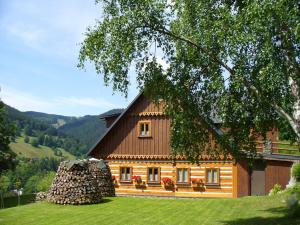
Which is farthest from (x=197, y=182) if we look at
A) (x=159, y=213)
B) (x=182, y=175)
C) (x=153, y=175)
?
(x=159, y=213)

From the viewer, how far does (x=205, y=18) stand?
15.7 m

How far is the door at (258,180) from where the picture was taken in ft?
106

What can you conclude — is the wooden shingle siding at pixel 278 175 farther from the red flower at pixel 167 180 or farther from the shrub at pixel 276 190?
the red flower at pixel 167 180

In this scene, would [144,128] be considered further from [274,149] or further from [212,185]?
[274,149]

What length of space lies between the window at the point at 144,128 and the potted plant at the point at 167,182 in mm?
3722

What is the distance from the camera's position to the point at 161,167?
33812 mm

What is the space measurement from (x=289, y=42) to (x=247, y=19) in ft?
5.62

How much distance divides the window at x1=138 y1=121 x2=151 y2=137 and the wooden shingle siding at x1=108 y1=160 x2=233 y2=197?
88.9 inches

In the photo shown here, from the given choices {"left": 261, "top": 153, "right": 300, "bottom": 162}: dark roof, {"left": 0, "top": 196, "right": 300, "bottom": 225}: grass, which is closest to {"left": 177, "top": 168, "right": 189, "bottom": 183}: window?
{"left": 0, "top": 196, "right": 300, "bottom": 225}: grass

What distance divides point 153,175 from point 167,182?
4.63ft

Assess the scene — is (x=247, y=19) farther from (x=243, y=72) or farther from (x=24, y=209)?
(x=24, y=209)

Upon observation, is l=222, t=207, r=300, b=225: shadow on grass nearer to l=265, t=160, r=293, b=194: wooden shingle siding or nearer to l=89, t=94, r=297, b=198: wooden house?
l=89, t=94, r=297, b=198: wooden house

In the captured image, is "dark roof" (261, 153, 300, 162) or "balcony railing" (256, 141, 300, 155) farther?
"balcony railing" (256, 141, 300, 155)

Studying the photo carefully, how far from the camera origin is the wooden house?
31.9 meters
